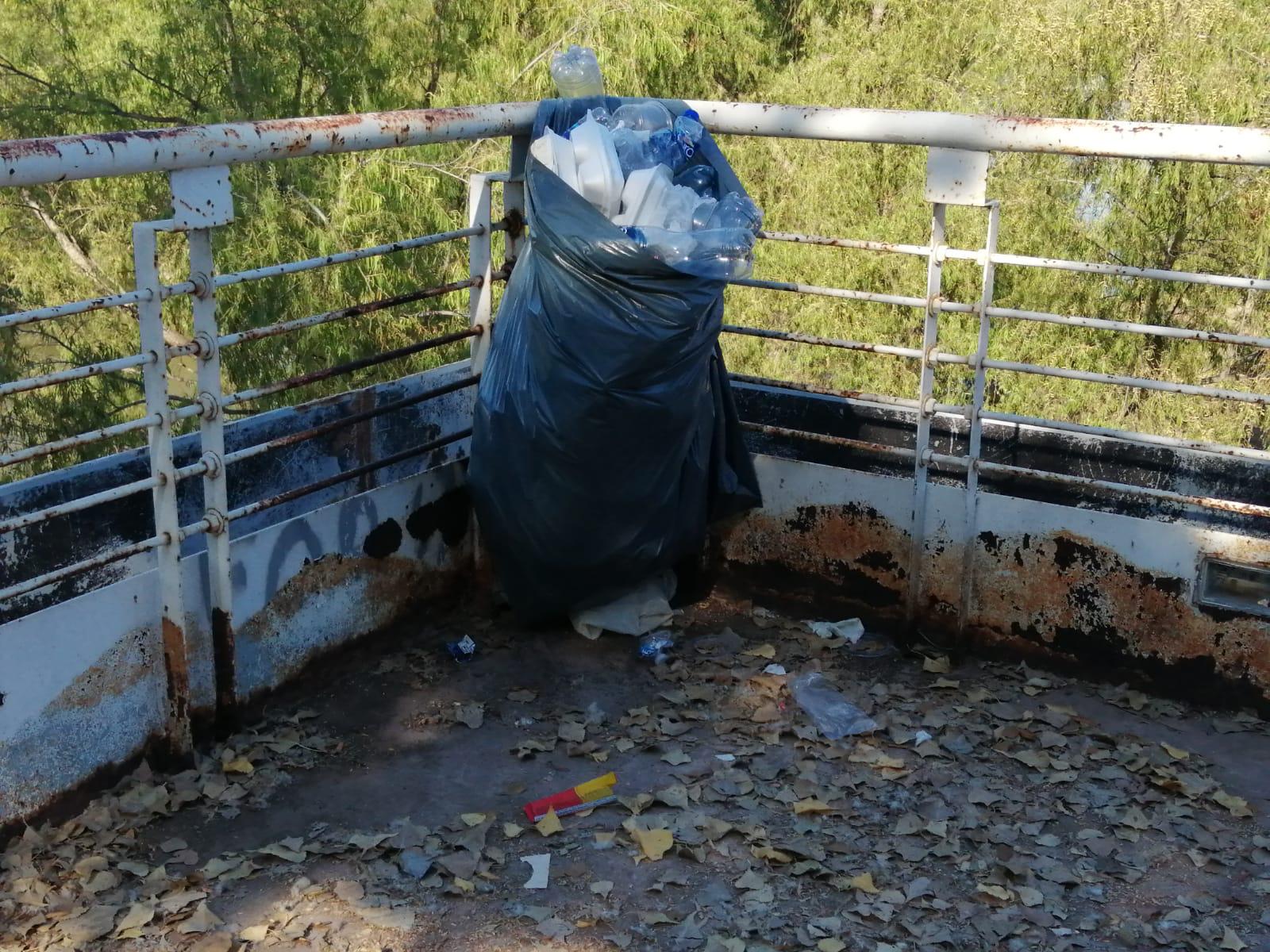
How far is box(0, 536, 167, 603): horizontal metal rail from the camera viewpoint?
3.22 meters

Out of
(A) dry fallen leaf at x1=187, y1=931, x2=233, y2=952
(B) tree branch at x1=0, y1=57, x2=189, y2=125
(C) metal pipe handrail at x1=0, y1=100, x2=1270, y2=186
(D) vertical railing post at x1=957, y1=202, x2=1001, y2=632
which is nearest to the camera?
(A) dry fallen leaf at x1=187, y1=931, x2=233, y2=952

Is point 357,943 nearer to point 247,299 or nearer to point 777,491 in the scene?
point 777,491

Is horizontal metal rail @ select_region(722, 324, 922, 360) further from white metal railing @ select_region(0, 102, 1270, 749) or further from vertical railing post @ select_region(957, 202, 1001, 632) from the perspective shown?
vertical railing post @ select_region(957, 202, 1001, 632)

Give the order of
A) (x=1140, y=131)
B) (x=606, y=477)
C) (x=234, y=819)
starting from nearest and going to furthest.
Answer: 1. (x=234, y=819)
2. (x=1140, y=131)
3. (x=606, y=477)

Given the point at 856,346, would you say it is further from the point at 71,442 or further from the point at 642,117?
the point at 71,442

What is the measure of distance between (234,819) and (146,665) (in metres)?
0.46

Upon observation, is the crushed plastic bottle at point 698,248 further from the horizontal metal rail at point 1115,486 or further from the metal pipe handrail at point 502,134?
the horizontal metal rail at point 1115,486

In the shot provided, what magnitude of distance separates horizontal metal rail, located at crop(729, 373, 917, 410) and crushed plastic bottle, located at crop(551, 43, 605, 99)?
1.13 meters

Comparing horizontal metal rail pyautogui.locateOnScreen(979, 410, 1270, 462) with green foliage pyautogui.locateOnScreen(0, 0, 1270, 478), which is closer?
horizontal metal rail pyautogui.locateOnScreen(979, 410, 1270, 462)

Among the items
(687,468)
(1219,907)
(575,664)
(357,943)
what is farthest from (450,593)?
(1219,907)

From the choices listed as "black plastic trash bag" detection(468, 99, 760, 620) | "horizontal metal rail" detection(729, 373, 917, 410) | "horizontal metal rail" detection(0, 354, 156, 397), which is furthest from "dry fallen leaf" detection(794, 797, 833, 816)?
"horizontal metal rail" detection(0, 354, 156, 397)

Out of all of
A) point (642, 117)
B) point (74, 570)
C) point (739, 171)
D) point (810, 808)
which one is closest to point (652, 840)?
point (810, 808)

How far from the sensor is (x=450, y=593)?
4801 mm

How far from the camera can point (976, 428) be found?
4.42m
